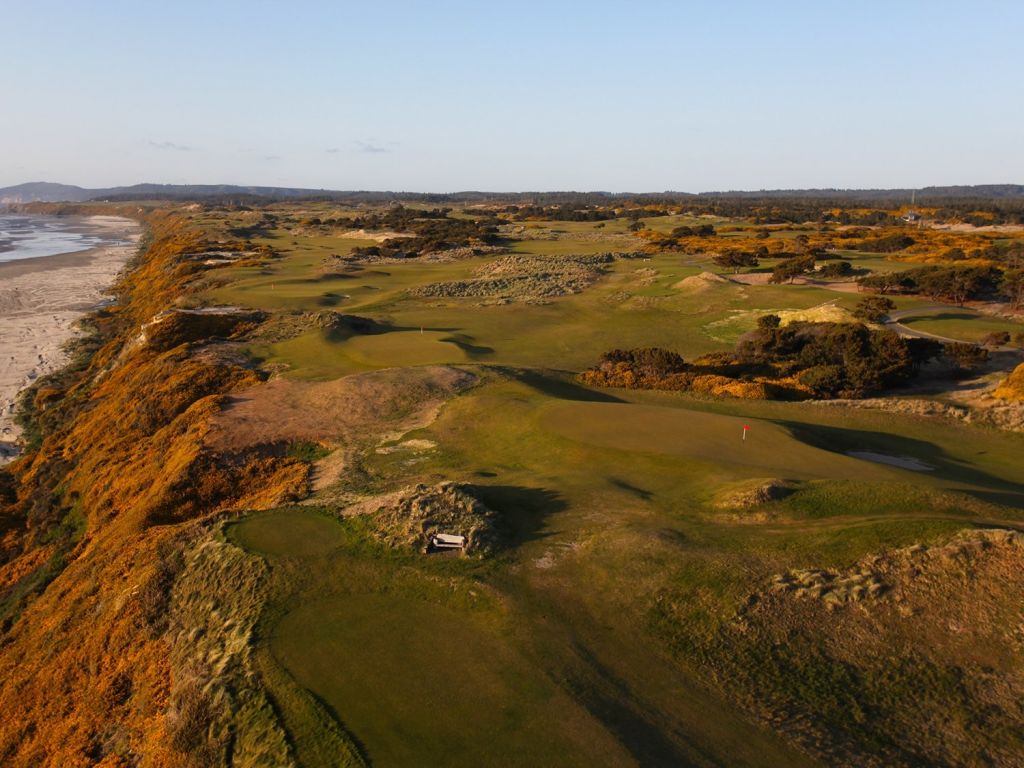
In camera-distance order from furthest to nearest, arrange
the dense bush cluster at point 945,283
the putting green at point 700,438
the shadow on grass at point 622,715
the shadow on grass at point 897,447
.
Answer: the dense bush cluster at point 945,283, the shadow on grass at point 897,447, the putting green at point 700,438, the shadow on grass at point 622,715

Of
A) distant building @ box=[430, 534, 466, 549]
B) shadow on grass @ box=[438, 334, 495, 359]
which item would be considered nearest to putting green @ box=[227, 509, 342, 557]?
distant building @ box=[430, 534, 466, 549]

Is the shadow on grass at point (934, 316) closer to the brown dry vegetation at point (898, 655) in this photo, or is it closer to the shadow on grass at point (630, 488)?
the shadow on grass at point (630, 488)

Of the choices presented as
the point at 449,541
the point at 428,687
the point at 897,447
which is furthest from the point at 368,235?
the point at 428,687

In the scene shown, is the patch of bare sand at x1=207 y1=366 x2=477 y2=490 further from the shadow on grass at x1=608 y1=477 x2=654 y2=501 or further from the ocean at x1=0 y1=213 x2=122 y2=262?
the ocean at x1=0 y1=213 x2=122 y2=262

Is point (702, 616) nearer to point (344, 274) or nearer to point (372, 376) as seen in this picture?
point (372, 376)

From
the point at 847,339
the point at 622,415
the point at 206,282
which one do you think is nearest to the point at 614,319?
the point at 847,339

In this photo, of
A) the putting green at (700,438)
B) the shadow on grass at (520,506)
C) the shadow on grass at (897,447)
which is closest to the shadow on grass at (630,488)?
the shadow on grass at (520,506)

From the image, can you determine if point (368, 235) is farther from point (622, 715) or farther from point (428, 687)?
point (622, 715)
